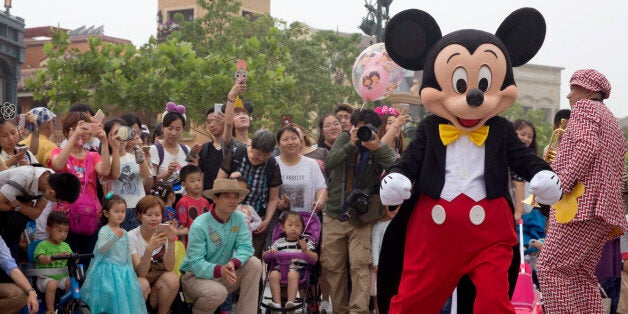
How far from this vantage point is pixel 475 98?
21.3ft

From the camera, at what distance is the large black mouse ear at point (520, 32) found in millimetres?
7117

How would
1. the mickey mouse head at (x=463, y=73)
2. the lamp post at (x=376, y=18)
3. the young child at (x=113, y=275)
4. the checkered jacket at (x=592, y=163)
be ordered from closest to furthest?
1. the mickey mouse head at (x=463, y=73)
2. the checkered jacket at (x=592, y=163)
3. the young child at (x=113, y=275)
4. the lamp post at (x=376, y=18)

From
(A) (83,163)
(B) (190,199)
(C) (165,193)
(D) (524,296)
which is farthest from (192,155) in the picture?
(D) (524,296)

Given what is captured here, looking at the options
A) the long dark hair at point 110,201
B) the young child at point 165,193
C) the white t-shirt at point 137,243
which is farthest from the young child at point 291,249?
the long dark hair at point 110,201

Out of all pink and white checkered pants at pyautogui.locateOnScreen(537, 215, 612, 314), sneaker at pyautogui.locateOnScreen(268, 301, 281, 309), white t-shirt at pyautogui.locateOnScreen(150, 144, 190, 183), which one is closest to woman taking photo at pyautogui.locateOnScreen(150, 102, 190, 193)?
white t-shirt at pyautogui.locateOnScreen(150, 144, 190, 183)

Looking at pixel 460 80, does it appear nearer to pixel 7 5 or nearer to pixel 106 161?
pixel 106 161

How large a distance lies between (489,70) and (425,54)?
58 cm

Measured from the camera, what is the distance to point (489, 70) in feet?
21.9

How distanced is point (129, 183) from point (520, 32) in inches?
153

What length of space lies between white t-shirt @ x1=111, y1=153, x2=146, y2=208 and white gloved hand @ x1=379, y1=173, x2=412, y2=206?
3.41 metres

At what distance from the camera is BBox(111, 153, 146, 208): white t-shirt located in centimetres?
920

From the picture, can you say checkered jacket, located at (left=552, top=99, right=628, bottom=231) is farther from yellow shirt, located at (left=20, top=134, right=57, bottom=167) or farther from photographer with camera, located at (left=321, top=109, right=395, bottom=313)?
yellow shirt, located at (left=20, top=134, right=57, bottom=167)

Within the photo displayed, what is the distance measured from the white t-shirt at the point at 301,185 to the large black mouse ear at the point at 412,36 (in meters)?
3.14

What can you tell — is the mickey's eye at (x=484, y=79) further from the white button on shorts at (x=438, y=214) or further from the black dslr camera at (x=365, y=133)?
the black dslr camera at (x=365, y=133)
